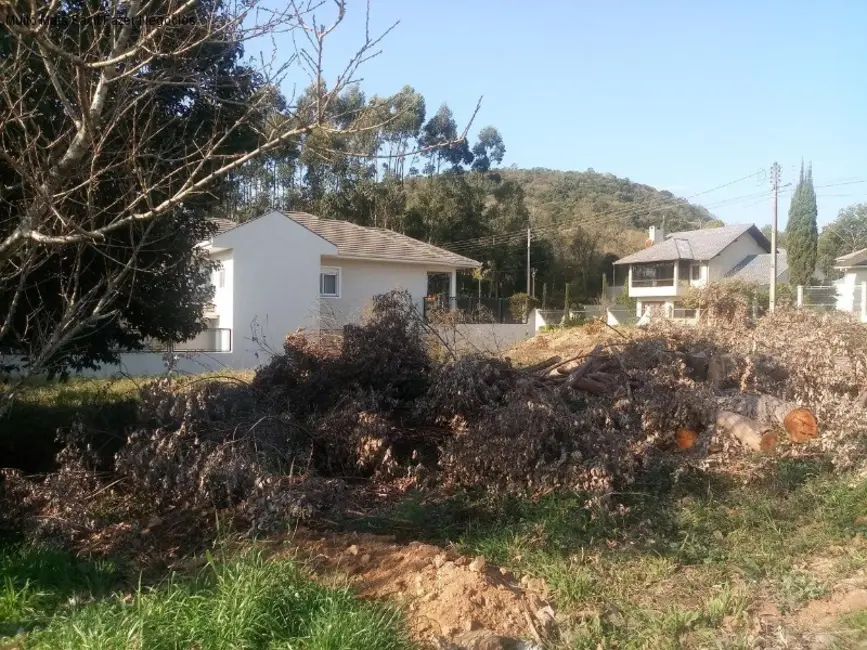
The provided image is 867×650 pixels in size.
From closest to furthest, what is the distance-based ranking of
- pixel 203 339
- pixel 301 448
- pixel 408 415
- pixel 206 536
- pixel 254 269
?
pixel 206 536
pixel 301 448
pixel 408 415
pixel 203 339
pixel 254 269

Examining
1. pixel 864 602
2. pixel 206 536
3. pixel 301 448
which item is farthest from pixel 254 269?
pixel 864 602

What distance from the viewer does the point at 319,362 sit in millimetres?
8867

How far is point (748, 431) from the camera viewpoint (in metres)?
7.54

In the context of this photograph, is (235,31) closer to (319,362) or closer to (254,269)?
(319,362)

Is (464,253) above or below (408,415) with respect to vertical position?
above

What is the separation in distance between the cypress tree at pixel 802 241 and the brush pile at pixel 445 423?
34128mm

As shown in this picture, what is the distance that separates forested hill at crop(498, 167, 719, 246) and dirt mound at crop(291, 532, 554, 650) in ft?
137

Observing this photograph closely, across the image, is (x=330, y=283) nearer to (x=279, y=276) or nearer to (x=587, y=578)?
(x=279, y=276)

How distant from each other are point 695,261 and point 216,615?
44.3 metres

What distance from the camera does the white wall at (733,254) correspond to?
148 ft

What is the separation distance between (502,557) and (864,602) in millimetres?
2237

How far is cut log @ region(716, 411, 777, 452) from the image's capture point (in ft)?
24.4

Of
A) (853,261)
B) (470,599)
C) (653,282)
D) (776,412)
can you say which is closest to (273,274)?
(776,412)

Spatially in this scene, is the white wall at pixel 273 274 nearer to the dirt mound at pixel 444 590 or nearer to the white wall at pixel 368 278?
the white wall at pixel 368 278
